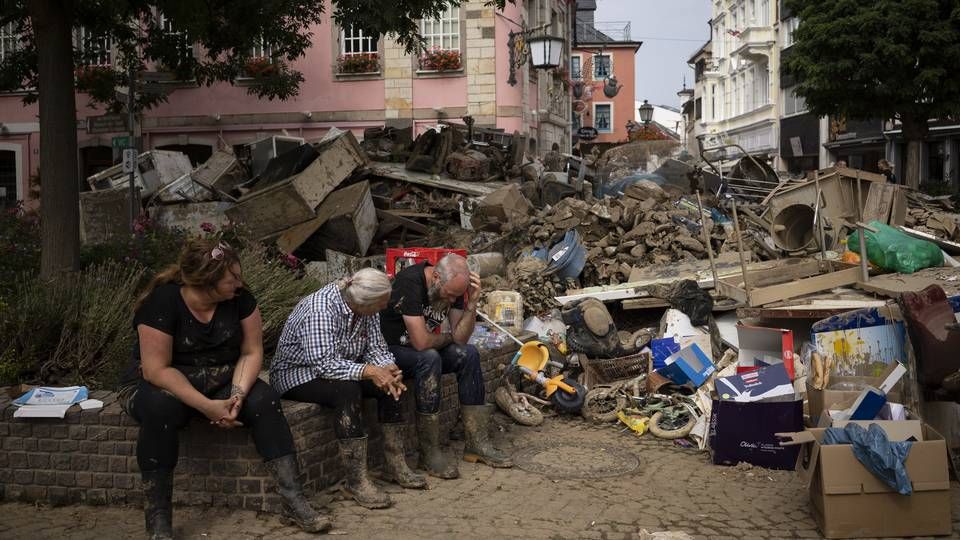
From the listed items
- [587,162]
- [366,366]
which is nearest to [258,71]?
[587,162]

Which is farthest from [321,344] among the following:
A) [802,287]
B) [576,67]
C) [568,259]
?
[576,67]

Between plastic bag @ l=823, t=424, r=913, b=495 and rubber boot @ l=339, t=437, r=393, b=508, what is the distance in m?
2.51

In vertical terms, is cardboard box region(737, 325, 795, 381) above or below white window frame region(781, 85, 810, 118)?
below

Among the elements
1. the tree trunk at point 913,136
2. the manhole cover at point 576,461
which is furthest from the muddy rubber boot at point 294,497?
the tree trunk at point 913,136

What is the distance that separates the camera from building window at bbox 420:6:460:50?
2345 centimetres

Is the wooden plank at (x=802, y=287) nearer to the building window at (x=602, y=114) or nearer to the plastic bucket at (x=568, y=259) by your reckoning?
the plastic bucket at (x=568, y=259)

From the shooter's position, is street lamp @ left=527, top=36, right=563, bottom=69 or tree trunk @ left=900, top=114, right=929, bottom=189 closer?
street lamp @ left=527, top=36, right=563, bottom=69

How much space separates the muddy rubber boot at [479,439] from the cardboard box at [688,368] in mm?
2045

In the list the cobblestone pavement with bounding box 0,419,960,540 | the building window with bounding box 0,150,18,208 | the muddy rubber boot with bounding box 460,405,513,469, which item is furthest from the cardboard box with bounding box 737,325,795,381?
the building window with bounding box 0,150,18,208

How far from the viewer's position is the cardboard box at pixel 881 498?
4793 mm

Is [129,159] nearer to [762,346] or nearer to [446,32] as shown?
[762,346]

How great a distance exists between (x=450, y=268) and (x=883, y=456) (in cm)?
271

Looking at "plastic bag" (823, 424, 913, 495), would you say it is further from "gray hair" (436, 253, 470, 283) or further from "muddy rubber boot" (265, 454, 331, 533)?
"muddy rubber boot" (265, 454, 331, 533)

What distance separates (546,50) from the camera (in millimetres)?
16422
